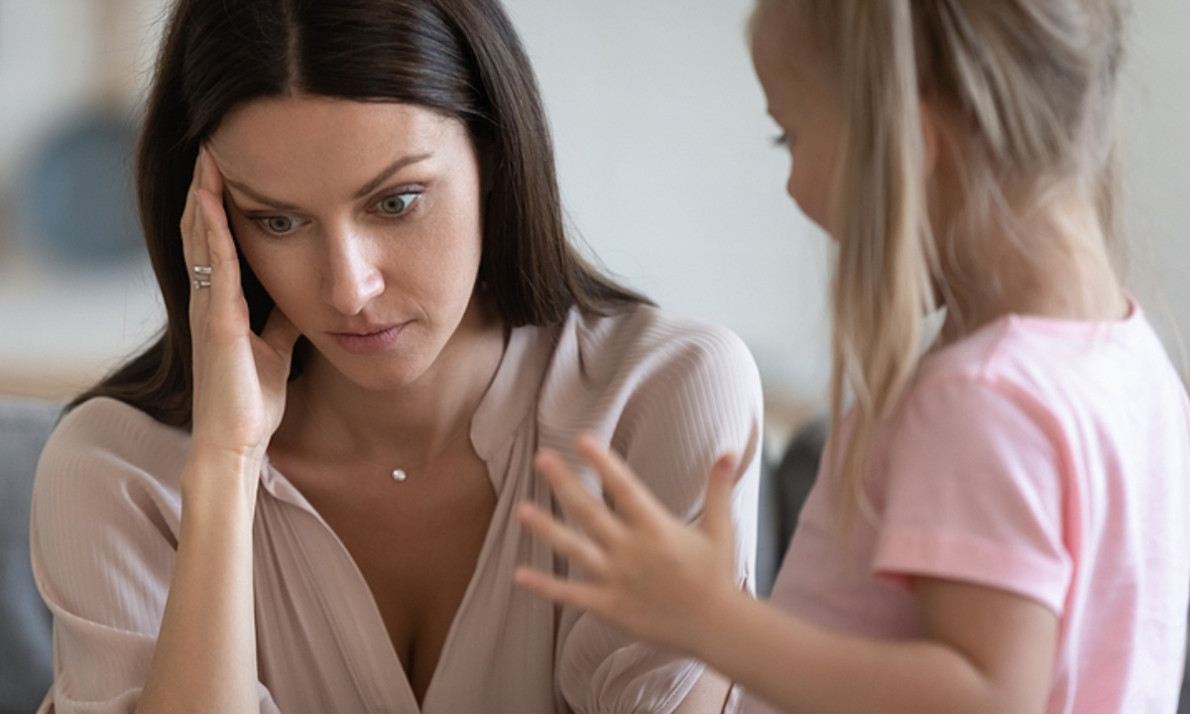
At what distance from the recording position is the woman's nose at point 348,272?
4.08 feet

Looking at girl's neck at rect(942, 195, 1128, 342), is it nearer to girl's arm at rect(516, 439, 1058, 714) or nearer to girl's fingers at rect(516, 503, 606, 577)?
girl's arm at rect(516, 439, 1058, 714)

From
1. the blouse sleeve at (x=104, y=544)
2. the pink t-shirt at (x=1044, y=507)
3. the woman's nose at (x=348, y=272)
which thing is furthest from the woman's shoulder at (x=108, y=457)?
the pink t-shirt at (x=1044, y=507)

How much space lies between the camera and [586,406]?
1.54m

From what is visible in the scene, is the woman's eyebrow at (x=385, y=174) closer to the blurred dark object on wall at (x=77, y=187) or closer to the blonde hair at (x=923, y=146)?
the blonde hair at (x=923, y=146)

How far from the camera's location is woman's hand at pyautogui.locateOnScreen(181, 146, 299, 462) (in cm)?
137

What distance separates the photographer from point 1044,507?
78 centimetres

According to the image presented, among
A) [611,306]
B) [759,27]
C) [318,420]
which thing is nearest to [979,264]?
[759,27]

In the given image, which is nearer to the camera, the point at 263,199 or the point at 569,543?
the point at 569,543

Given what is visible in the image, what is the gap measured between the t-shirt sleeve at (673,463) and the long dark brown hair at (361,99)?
180 mm

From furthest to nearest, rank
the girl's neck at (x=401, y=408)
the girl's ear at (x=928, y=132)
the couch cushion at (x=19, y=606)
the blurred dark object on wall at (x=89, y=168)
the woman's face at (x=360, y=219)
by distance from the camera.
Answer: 1. the blurred dark object on wall at (x=89, y=168)
2. the couch cushion at (x=19, y=606)
3. the girl's neck at (x=401, y=408)
4. the woman's face at (x=360, y=219)
5. the girl's ear at (x=928, y=132)

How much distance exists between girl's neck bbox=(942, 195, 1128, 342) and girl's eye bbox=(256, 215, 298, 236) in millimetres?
699

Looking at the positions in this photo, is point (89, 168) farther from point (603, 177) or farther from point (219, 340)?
point (219, 340)

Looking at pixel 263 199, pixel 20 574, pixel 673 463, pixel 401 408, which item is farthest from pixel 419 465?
pixel 20 574

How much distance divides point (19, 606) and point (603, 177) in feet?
4.47
